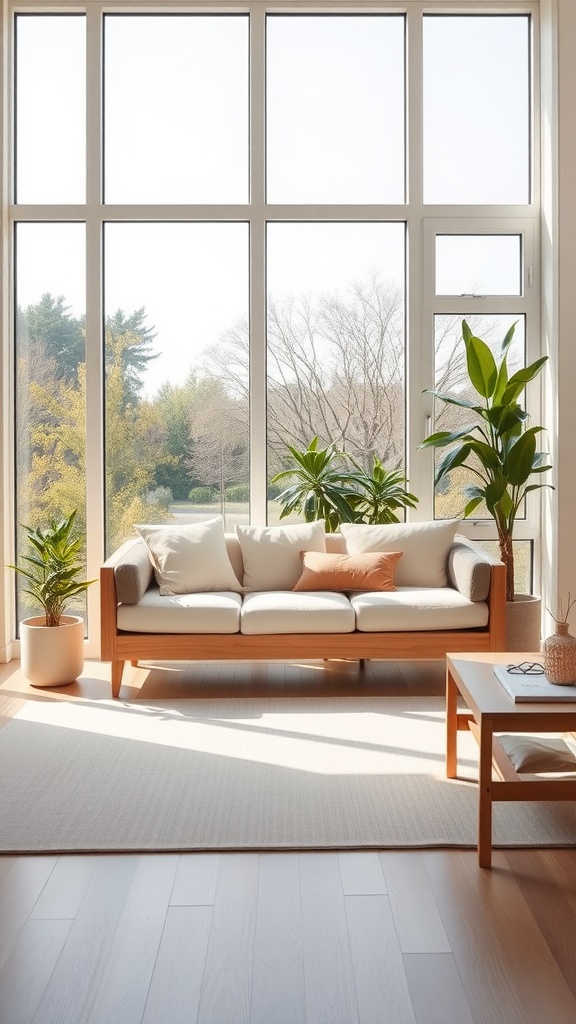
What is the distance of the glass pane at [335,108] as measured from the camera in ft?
18.3

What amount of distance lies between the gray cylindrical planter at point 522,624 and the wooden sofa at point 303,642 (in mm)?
398

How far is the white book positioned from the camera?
2900 mm

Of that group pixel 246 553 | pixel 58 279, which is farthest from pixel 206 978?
pixel 58 279

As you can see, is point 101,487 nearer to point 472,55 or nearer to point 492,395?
point 492,395

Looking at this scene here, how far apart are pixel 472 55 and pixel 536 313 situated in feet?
5.20

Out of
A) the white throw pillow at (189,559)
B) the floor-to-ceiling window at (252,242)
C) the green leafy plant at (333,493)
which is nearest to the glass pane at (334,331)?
the floor-to-ceiling window at (252,242)

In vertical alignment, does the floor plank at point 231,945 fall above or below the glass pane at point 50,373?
below

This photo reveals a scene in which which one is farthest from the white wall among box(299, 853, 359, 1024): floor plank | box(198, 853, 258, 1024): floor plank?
box(198, 853, 258, 1024): floor plank

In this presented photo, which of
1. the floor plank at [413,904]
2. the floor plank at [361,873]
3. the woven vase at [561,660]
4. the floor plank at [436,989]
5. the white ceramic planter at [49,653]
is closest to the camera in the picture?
the floor plank at [436,989]

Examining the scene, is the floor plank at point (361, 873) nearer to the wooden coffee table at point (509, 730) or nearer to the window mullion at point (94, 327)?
the wooden coffee table at point (509, 730)

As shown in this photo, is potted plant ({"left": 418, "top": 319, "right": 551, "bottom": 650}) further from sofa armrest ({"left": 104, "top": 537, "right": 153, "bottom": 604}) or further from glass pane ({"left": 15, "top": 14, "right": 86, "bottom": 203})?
glass pane ({"left": 15, "top": 14, "right": 86, "bottom": 203})

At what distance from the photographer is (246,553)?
5141 millimetres

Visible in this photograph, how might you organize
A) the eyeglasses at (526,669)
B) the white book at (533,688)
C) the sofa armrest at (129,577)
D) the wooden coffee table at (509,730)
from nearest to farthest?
the wooden coffee table at (509,730) → the white book at (533,688) → the eyeglasses at (526,669) → the sofa armrest at (129,577)

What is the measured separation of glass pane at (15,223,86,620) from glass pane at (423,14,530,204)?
2225mm
